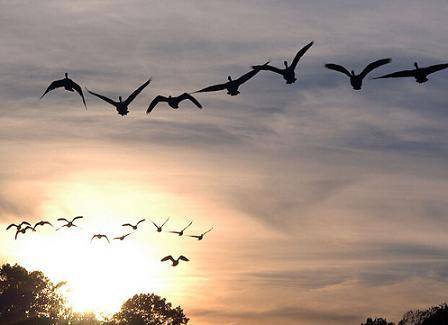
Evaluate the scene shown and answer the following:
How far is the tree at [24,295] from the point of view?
5330 inches

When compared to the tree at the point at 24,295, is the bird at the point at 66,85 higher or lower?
lower

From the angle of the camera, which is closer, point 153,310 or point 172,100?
point 172,100

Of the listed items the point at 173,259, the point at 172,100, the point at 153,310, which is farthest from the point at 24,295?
the point at 172,100

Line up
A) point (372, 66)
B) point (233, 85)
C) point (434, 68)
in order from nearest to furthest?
point (434, 68) < point (372, 66) < point (233, 85)

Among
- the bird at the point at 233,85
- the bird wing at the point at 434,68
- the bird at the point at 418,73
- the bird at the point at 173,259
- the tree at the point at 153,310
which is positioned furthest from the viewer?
the tree at the point at 153,310

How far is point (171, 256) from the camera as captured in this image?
73875 millimetres

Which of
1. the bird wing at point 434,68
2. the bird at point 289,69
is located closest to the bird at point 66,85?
the bird at point 289,69

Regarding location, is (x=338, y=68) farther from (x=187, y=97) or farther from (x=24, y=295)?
(x=24, y=295)

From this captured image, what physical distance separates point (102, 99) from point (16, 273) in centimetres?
9211

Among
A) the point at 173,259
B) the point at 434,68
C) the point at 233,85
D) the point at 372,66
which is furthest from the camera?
the point at 173,259

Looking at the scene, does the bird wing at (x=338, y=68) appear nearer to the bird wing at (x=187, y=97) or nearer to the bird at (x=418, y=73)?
the bird at (x=418, y=73)

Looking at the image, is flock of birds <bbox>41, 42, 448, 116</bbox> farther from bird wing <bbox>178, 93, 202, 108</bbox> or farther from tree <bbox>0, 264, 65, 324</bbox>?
tree <bbox>0, 264, 65, 324</bbox>

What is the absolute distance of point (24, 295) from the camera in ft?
451

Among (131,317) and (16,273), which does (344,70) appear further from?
(16,273)
